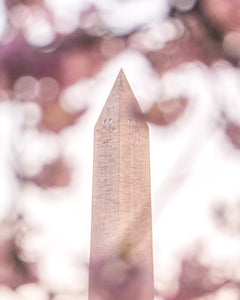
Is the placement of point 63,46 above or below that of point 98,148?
below

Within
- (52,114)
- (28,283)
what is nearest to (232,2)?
(52,114)

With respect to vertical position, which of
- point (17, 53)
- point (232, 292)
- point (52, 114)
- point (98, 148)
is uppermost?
point (98, 148)

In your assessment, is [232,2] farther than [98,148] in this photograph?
No

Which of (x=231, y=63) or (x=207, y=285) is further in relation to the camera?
(x=231, y=63)

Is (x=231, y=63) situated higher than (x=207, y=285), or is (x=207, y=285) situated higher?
(x=231, y=63)

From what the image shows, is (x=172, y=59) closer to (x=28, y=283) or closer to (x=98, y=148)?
(x=28, y=283)

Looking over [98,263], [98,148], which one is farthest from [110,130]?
[98,263]

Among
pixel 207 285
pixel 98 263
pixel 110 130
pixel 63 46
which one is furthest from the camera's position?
pixel 110 130

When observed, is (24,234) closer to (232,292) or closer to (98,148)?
(232,292)

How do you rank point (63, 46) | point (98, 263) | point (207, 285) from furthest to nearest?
point (98, 263) < point (63, 46) < point (207, 285)
